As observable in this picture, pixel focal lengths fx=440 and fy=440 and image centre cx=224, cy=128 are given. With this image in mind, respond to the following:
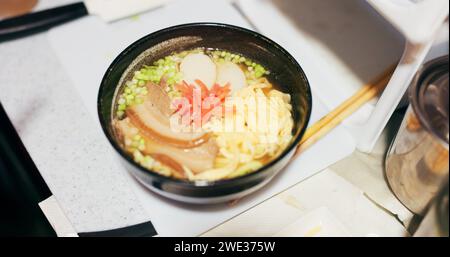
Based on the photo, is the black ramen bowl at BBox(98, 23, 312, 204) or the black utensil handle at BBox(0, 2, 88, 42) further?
the black utensil handle at BBox(0, 2, 88, 42)

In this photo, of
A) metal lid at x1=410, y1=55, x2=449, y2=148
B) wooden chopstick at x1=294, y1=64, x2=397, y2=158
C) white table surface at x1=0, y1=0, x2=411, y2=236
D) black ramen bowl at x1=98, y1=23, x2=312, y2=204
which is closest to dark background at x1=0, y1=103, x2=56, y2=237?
white table surface at x1=0, y1=0, x2=411, y2=236

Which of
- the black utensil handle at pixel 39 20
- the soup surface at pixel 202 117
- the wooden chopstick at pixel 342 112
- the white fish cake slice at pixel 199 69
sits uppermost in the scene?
the black utensil handle at pixel 39 20

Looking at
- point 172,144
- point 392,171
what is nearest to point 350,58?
point 392,171

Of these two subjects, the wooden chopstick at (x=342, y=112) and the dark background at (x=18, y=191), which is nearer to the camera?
the dark background at (x=18, y=191)

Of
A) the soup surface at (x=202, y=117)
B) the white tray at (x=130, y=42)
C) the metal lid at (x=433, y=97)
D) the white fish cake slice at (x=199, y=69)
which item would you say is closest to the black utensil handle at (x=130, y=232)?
the white tray at (x=130, y=42)

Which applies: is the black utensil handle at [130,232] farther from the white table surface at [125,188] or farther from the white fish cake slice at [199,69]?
the white fish cake slice at [199,69]

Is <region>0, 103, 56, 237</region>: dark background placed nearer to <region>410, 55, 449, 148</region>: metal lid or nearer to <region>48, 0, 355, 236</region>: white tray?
<region>48, 0, 355, 236</region>: white tray

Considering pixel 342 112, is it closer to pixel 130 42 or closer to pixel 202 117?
pixel 202 117
